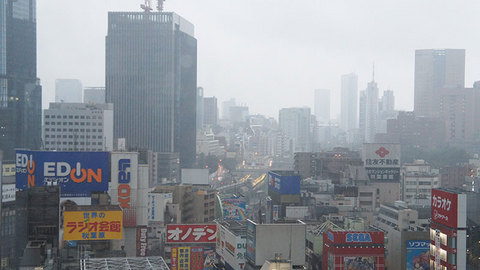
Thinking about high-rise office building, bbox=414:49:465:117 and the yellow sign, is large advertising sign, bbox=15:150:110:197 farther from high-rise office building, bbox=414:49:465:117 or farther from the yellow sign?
high-rise office building, bbox=414:49:465:117

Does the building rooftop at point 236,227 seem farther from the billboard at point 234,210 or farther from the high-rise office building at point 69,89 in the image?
the high-rise office building at point 69,89

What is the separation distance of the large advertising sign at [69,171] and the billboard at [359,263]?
36.8ft

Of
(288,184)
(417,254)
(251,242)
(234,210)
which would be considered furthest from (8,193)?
(417,254)

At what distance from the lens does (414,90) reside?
154 m

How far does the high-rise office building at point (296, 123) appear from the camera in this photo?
169 m

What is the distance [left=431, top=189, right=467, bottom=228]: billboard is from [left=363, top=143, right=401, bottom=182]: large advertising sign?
3046 centimetres

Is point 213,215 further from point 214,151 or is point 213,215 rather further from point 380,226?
point 214,151

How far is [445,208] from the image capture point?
83.9 ft

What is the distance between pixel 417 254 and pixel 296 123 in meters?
141

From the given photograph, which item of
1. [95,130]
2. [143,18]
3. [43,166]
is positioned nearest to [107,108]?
[95,130]

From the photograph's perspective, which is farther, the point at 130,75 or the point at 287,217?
the point at 130,75

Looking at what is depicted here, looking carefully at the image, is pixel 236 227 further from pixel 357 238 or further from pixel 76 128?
pixel 76 128

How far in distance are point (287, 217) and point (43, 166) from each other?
22032mm

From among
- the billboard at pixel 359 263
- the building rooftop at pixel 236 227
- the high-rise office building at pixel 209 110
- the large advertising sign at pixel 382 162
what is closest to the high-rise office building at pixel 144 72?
the large advertising sign at pixel 382 162
